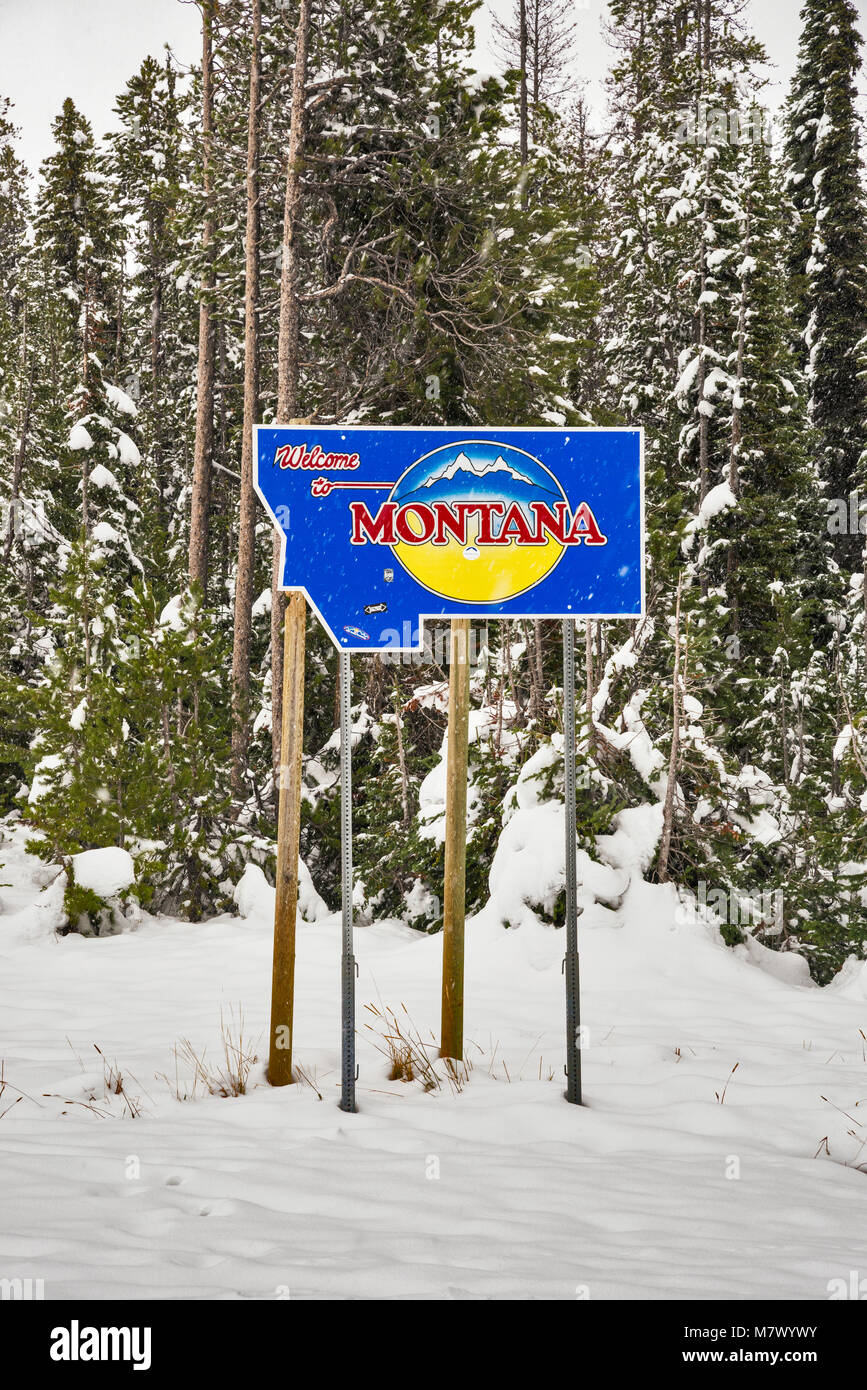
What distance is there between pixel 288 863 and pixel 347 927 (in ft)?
2.18

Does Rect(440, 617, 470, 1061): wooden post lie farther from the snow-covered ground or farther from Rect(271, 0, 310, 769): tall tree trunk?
Rect(271, 0, 310, 769): tall tree trunk

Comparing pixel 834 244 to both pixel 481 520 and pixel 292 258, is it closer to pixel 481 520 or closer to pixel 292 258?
pixel 292 258

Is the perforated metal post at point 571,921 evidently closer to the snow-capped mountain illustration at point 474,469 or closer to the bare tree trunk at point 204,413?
the snow-capped mountain illustration at point 474,469

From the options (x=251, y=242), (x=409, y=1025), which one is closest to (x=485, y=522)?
(x=409, y=1025)

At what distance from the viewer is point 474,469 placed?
5129 millimetres

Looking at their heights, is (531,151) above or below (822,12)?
below

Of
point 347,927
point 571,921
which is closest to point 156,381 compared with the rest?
point 347,927

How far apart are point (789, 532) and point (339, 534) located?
43.2ft

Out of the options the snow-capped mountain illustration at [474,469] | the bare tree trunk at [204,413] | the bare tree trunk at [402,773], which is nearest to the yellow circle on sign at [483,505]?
the snow-capped mountain illustration at [474,469]

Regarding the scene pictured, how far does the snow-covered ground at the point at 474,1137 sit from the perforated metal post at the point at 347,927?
20 centimetres

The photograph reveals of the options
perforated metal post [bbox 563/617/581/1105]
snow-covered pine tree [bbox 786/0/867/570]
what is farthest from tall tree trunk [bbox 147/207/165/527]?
perforated metal post [bbox 563/617/581/1105]

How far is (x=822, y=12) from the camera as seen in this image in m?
21.5

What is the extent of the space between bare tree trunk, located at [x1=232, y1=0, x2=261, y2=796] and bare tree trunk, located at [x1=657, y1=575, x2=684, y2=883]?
19.3 feet
